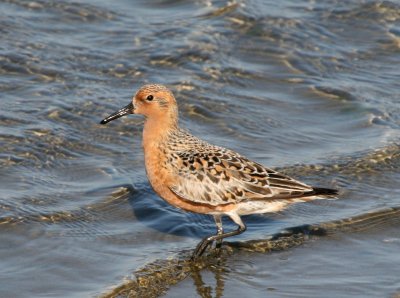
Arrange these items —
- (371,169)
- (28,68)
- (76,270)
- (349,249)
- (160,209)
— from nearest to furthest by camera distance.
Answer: (76,270) < (349,249) < (160,209) < (371,169) < (28,68)

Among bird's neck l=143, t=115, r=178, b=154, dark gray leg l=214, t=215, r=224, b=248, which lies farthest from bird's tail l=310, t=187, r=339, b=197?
bird's neck l=143, t=115, r=178, b=154

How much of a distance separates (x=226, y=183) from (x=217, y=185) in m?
0.09

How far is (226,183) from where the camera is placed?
9.17 m

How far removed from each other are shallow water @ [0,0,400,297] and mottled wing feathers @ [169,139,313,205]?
21.9 inches

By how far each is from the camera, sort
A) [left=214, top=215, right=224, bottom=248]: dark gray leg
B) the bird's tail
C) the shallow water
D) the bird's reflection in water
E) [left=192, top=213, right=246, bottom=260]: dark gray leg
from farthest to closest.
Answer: [left=214, top=215, right=224, bottom=248]: dark gray leg < [left=192, top=213, right=246, bottom=260]: dark gray leg < the bird's tail < the shallow water < the bird's reflection in water

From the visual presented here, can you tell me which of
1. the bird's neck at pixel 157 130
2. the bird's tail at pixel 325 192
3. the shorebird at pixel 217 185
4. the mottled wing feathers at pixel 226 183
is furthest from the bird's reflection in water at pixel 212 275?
the bird's neck at pixel 157 130

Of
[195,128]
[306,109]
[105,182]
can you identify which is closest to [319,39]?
[306,109]

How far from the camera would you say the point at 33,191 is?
10227 mm

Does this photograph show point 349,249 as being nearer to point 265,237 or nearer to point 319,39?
point 265,237

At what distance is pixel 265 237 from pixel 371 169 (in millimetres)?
2074

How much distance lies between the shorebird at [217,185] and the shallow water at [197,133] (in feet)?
1.35

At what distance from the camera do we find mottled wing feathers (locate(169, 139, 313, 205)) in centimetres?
913

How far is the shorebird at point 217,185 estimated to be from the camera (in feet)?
30.0

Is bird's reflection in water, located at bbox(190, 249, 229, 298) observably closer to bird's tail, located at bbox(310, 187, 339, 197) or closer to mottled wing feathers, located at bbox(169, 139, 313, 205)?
mottled wing feathers, located at bbox(169, 139, 313, 205)
